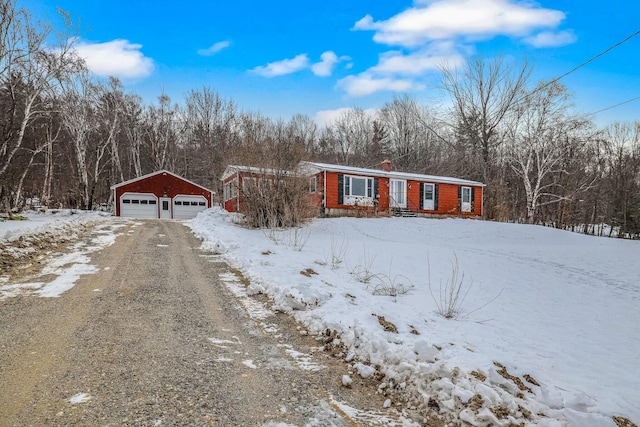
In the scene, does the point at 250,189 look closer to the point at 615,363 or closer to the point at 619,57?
the point at 615,363

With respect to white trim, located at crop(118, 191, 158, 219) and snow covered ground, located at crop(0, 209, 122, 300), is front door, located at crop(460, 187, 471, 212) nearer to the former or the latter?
snow covered ground, located at crop(0, 209, 122, 300)

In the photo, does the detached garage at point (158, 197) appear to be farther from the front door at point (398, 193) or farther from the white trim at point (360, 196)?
the front door at point (398, 193)

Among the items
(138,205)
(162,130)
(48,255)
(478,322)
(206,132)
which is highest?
(206,132)

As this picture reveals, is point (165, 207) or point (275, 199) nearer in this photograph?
point (275, 199)

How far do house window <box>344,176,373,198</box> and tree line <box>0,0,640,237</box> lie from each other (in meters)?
4.46

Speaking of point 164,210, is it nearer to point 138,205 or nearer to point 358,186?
point 138,205

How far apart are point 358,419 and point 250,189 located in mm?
11808

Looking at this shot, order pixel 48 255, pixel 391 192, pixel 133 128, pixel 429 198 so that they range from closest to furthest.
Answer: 1. pixel 48 255
2. pixel 391 192
3. pixel 429 198
4. pixel 133 128

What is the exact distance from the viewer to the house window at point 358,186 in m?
20.6

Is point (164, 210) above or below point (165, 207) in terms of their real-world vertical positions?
below

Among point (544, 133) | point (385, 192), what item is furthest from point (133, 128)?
point (544, 133)

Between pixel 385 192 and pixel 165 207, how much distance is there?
1557 cm

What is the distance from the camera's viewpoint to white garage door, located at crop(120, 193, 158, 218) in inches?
962

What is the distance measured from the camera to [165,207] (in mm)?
25250
